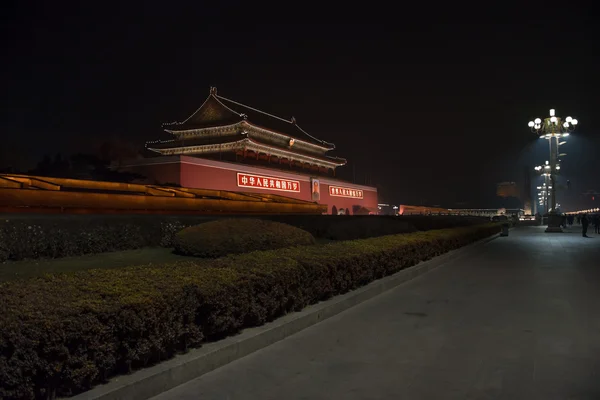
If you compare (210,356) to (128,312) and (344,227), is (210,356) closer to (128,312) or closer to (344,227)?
(128,312)

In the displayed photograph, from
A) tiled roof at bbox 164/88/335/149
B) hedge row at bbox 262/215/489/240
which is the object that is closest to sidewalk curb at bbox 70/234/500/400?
hedge row at bbox 262/215/489/240

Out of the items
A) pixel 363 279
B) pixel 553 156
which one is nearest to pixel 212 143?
pixel 553 156

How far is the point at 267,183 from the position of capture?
122ft

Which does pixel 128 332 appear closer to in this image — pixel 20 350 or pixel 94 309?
pixel 94 309

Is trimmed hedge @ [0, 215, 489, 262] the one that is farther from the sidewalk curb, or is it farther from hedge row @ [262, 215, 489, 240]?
the sidewalk curb

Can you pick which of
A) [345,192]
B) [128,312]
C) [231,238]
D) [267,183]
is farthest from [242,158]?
[128,312]

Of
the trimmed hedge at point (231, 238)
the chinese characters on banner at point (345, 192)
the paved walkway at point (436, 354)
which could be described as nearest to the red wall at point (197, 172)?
the chinese characters on banner at point (345, 192)

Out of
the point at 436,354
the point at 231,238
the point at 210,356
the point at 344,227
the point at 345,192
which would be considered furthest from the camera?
the point at 345,192

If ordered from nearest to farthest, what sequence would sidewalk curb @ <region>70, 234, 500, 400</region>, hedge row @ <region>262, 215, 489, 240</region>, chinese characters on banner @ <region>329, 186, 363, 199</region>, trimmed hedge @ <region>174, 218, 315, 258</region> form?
sidewalk curb @ <region>70, 234, 500, 400</region>, trimmed hedge @ <region>174, 218, 315, 258</region>, hedge row @ <region>262, 215, 489, 240</region>, chinese characters on banner @ <region>329, 186, 363, 199</region>

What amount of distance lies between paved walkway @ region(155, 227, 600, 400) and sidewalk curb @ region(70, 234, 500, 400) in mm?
107

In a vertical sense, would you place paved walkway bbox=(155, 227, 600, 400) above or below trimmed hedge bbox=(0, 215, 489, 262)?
below

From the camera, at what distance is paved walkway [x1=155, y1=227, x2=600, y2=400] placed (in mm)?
4086

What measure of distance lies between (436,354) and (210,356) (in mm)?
2353

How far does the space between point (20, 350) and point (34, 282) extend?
1727mm
